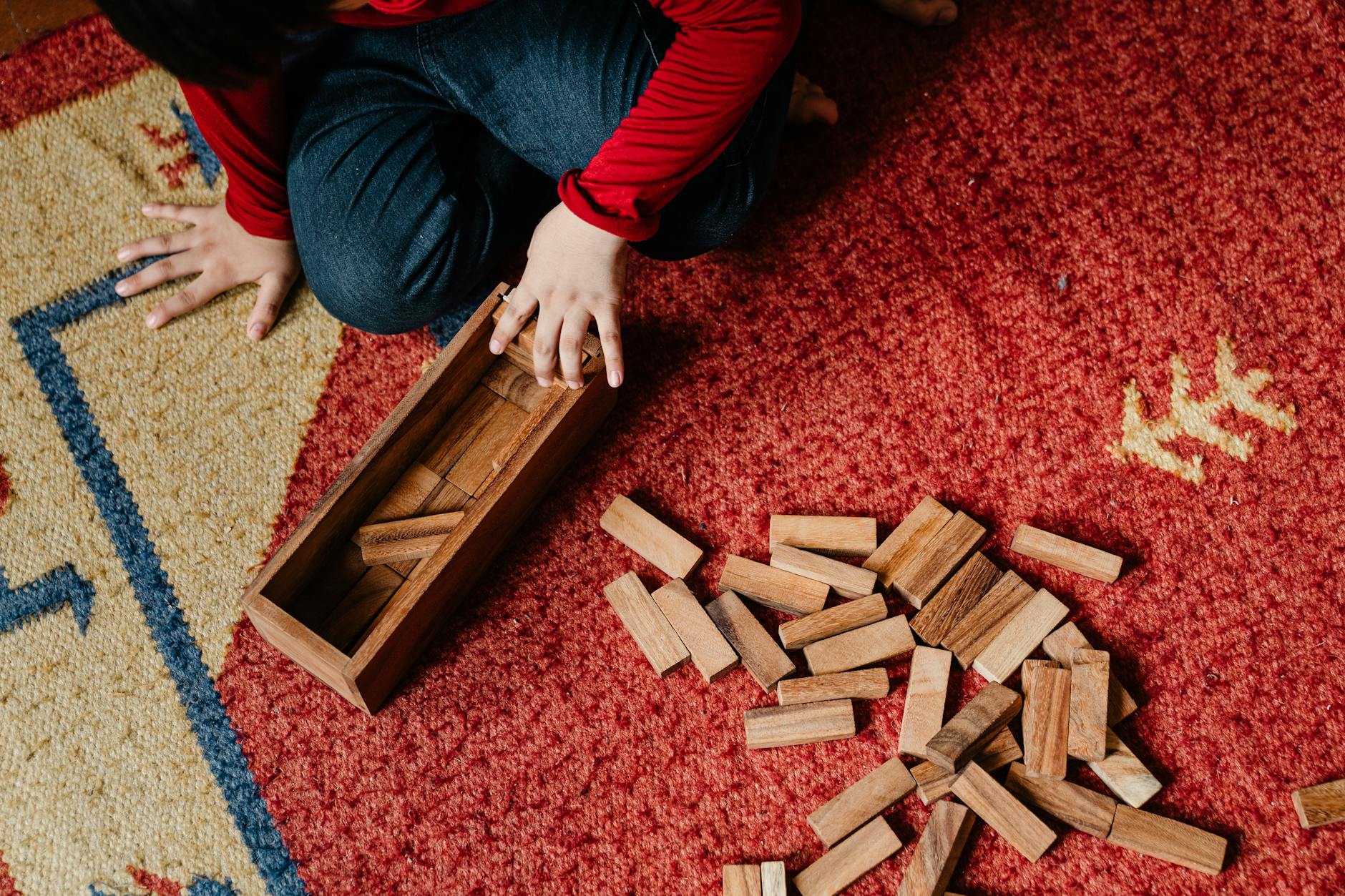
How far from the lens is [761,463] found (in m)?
0.95

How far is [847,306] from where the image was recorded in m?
0.99

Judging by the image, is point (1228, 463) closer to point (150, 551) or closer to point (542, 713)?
point (542, 713)

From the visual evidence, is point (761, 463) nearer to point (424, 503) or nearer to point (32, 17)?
point (424, 503)

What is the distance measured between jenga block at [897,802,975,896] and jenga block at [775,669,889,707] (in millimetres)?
102

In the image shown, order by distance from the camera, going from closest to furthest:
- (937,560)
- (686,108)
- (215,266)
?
(686,108) < (937,560) < (215,266)

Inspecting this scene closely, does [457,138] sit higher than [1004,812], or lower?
higher

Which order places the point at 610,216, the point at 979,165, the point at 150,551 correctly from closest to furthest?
the point at 610,216 → the point at 150,551 → the point at 979,165

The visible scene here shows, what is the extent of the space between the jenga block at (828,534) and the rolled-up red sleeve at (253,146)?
530 millimetres

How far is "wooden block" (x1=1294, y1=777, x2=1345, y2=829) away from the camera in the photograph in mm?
818

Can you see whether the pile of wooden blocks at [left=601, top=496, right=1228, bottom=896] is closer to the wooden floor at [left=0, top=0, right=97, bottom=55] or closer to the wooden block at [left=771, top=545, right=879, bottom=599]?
the wooden block at [left=771, top=545, right=879, bottom=599]

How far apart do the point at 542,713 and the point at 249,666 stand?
26 cm

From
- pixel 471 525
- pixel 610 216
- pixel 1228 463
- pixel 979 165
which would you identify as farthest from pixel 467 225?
pixel 1228 463

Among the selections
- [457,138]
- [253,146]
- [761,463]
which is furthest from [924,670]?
[253,146]

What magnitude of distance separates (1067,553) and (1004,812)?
22cm
